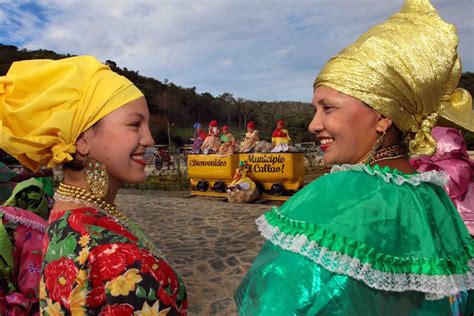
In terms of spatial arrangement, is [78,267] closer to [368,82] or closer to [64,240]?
[64,240]

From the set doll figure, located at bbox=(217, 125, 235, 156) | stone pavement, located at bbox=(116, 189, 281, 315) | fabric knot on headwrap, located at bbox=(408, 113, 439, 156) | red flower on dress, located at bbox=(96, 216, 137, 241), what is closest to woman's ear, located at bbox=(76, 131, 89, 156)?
red flower on dress, located at bbox=(96, 216, 137, 241)

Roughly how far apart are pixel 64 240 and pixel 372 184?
1026mm

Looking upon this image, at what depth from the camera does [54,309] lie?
116 cm

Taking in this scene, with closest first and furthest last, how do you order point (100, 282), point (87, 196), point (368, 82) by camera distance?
point (100, 282)
point (368, 82)
point (87, 196)

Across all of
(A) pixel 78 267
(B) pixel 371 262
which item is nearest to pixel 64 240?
(A) pixel 78 267

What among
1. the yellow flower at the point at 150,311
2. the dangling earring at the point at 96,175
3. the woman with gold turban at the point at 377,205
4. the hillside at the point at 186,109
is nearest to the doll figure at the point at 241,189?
the woman with gold turban at the point at 377,205

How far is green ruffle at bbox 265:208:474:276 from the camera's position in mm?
1006

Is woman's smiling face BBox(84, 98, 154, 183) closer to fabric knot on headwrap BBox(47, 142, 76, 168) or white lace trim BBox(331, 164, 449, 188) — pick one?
fabric knot on headwrap BBox(47, 142, 76, 168)

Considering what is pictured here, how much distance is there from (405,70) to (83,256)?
1254 mm

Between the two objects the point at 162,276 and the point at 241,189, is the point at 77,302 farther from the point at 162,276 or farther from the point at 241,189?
the point at 241,189

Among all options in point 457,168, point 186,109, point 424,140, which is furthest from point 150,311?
point 186,109

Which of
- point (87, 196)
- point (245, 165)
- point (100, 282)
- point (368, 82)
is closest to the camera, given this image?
point (100, 282)

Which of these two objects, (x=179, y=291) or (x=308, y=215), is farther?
(x=179, y=291)

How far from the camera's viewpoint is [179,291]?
4.05 ft
